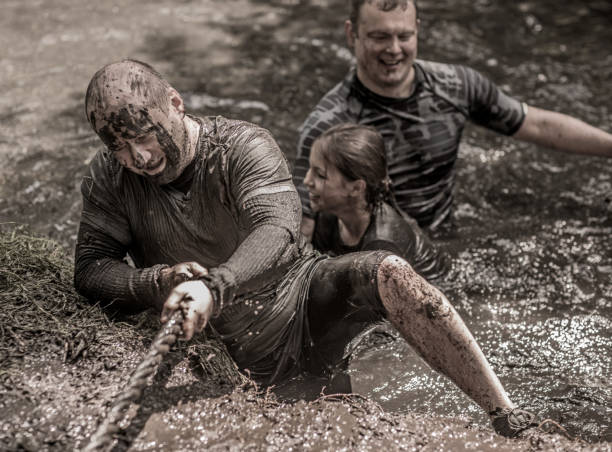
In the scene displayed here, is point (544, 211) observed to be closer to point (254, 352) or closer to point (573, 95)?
point (573, 95)

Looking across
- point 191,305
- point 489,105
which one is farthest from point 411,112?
point 191,305

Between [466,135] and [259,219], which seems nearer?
[259,219]

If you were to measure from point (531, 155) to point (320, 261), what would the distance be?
3.63 meters

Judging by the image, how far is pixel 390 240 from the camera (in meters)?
4.21

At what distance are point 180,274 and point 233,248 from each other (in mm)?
466

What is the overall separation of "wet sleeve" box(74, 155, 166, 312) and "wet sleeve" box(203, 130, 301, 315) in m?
0.55

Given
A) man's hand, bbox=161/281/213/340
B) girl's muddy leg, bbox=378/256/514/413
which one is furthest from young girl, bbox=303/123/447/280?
man's hand, bbox=161/281/213/340

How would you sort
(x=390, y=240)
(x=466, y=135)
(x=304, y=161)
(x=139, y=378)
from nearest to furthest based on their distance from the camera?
(x=139, y=378) < (x=390, y=240) < (x=304, y=161) < (x=466, y=135)

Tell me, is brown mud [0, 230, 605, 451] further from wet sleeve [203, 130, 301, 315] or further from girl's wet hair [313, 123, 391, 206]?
girl's wet hair [313, 123, 391, 206]

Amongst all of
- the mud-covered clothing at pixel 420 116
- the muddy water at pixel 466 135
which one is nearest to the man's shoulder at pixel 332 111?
the mud-covered clothing at pixel 420 116

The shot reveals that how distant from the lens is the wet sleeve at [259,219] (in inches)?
110

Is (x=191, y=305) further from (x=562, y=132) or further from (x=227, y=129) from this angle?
(x=562, y=132)

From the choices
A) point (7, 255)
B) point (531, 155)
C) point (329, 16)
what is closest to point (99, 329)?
point (7, 255)

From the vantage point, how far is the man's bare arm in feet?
16.6
